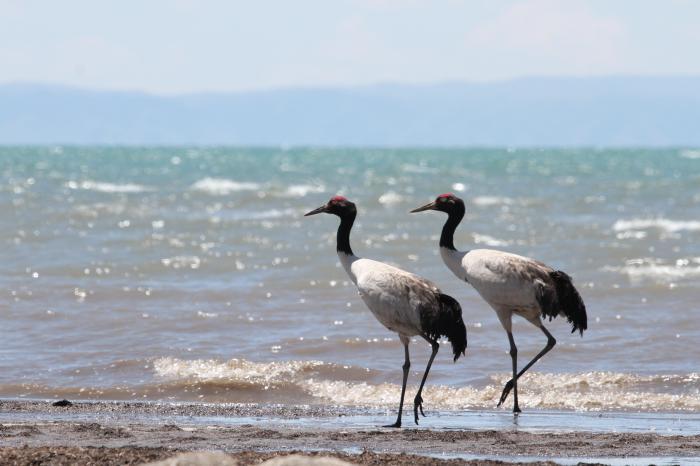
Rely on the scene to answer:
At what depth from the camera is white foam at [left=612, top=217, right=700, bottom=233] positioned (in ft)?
91.9

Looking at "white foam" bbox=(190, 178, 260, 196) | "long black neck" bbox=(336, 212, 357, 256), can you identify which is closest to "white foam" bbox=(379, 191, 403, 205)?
"white foam" bbox=(190, 178, 260, 196)

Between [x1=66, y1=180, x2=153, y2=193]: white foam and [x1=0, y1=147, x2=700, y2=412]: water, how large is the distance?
6986mm

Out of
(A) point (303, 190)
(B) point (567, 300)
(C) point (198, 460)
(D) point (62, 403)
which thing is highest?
(A) point (303, 190)

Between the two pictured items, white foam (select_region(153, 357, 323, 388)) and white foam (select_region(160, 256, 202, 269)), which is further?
white foam (select_region(160, 256, 202, 269))

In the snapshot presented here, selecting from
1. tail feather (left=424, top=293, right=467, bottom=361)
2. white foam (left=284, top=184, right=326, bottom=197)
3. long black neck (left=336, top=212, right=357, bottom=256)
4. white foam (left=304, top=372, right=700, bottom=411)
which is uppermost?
white foam (left=284, top=184, right=326, bottom=197)

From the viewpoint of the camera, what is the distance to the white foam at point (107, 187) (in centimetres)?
4178

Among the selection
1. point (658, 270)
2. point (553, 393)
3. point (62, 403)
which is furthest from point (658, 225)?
point (62, 403)

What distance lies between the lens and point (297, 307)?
16891 millimetres

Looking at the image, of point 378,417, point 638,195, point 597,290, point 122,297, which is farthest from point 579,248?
point 638,195

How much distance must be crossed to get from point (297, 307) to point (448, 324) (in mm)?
6788

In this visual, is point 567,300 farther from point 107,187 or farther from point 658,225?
point 107,187

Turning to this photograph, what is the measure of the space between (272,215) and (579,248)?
31.7ft

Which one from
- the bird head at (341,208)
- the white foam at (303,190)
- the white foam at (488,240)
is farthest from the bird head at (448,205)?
the white foam at (303,190)

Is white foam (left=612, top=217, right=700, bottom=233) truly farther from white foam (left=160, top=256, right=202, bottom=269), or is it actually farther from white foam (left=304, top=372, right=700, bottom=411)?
white foam (left=304, top=372, right=700, bottom=411)
